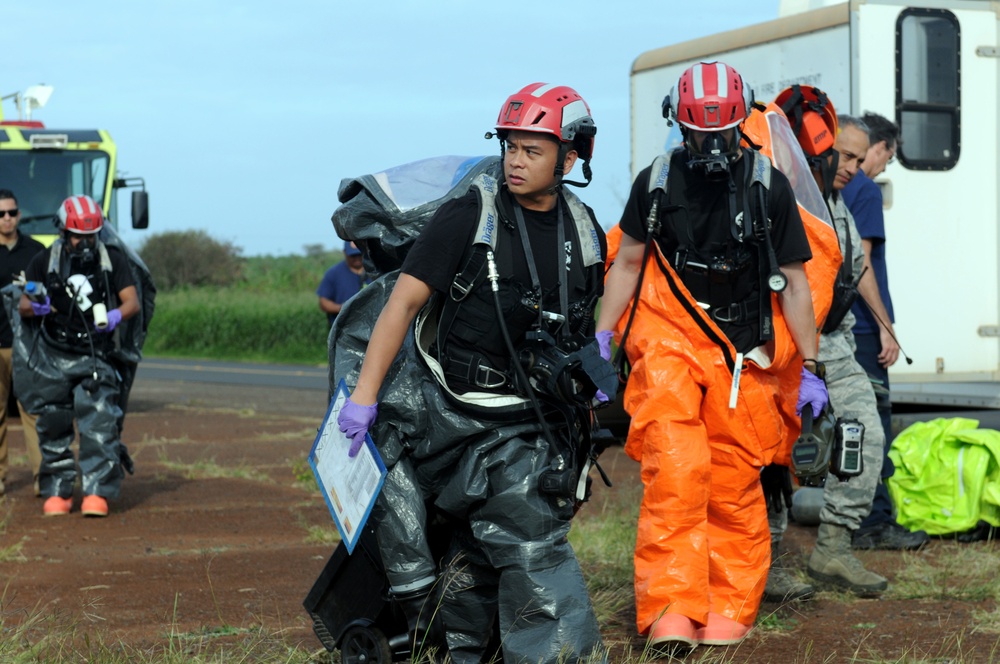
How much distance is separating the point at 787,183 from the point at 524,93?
142 centimetres

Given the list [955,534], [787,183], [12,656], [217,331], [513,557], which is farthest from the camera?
[217,331]

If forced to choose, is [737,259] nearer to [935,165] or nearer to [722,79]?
[722,79]

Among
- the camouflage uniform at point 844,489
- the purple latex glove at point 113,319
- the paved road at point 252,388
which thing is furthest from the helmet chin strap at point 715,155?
the paved road at point 252,388

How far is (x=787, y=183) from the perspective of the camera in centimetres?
548

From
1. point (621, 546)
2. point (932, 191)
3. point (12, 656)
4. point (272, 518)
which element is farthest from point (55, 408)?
point (932, 191)

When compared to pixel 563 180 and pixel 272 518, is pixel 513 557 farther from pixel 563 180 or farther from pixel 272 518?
pixel 272 518

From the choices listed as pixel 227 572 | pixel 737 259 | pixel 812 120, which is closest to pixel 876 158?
pixel 812 120

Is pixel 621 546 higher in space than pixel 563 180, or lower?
lower

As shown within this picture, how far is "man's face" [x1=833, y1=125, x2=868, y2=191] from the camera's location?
7.14 meters

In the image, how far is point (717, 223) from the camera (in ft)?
17.8

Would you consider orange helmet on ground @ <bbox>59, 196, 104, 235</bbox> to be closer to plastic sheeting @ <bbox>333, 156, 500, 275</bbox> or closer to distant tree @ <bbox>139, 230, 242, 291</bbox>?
plastic sheeting @ <bbox>333, 156, 500, 275</bbox>

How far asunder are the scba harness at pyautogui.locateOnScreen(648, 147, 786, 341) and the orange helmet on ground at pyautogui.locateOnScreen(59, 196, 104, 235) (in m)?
4.91

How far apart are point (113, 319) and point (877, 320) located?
15.9 feet

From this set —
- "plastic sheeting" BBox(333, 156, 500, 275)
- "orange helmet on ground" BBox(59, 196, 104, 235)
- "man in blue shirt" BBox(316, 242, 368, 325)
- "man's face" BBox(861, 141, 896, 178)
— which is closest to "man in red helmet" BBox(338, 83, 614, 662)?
"plastic sheeting" BBox(333, 156, 500, 275)
